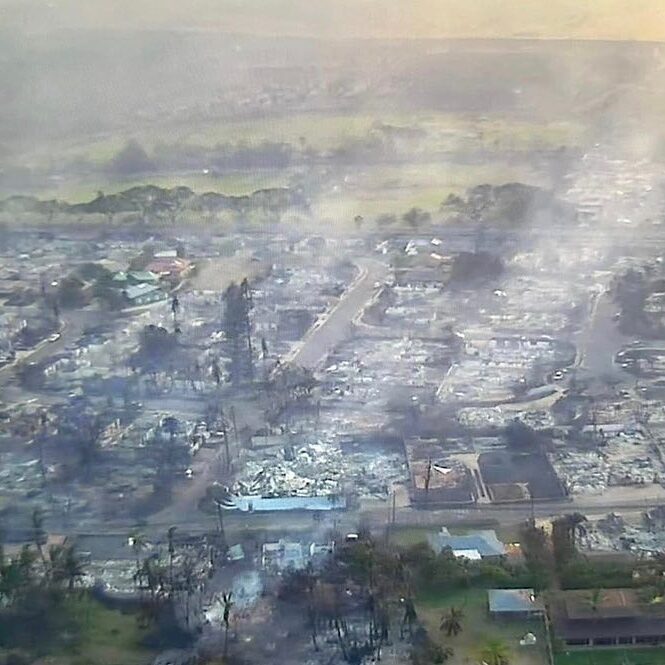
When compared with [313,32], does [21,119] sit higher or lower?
lower

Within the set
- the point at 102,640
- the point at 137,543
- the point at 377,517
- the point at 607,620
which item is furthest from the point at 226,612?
the point at 607,620

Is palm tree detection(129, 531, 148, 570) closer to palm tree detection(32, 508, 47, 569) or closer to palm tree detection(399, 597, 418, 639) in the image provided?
palm tree detection(32, 508, 47, 569)

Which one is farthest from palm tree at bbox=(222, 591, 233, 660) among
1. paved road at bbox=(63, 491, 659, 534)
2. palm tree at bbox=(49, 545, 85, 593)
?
palm tree at bbox=(49, 545, 85, 593)

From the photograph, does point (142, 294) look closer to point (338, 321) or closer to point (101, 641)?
point (338, 321)

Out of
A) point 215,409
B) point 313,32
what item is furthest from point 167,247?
point 215,409

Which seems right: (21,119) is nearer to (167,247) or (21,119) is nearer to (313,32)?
(167,247)

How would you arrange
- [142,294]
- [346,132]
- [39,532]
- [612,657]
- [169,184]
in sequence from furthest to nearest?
1. [169,184]
2. [346,132]
3. [142,294]
4. [39,532]
5. [612,657]

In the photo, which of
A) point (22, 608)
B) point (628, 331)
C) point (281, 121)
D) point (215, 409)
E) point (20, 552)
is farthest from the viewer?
point (281, 121)
